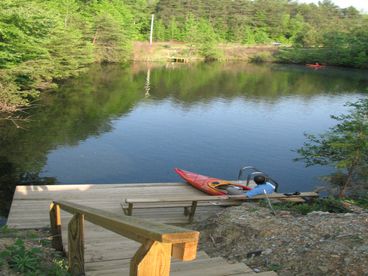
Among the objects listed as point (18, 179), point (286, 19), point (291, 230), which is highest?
point (286, 19)

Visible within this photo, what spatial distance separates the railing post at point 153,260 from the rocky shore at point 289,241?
316 cm

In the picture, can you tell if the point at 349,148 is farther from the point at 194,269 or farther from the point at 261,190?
the point at 194,269

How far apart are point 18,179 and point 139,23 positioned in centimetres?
6114

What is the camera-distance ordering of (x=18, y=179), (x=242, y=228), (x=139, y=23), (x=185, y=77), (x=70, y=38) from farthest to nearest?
(x=139, y=23), (x=185, y=77), (x=70, y=38), (x=18, y=179), (x=242, y=228)

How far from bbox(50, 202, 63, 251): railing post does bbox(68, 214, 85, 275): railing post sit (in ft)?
2.82

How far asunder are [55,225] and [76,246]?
1.20 meters

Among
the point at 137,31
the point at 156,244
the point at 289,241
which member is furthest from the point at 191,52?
the point at 156,244

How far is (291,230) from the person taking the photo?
6.09m

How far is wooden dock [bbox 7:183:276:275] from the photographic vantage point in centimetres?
398

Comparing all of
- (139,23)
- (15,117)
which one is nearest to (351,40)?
(139,23)

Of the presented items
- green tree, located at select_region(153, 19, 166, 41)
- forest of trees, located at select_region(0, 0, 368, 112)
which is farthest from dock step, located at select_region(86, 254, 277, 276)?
green tree, located at select_region(153, 19, 166, 41)

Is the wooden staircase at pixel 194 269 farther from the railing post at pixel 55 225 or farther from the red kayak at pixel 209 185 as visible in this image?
the red kayak at pixel 209 185

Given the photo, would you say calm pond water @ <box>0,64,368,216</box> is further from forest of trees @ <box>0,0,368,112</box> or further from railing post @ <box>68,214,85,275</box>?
railing post @ <box>68,214,85,275</box>

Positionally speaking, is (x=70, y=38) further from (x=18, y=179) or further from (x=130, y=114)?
(x=18, y=179)
